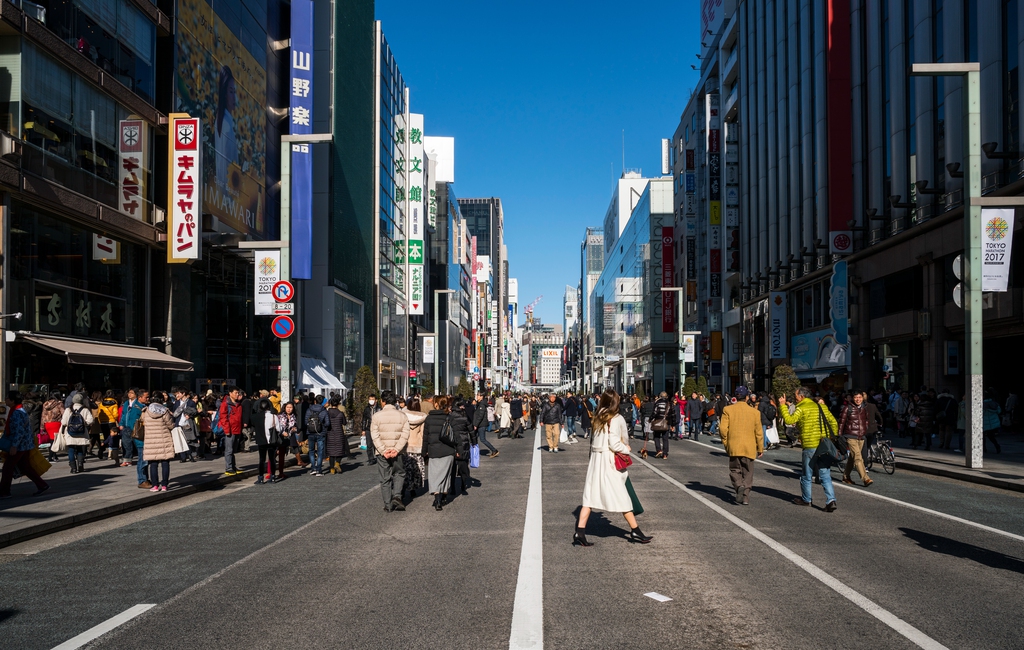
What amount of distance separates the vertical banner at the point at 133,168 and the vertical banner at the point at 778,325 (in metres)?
33.2

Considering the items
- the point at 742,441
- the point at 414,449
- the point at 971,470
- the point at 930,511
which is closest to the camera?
the point at 930,511

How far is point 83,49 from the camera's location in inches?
950

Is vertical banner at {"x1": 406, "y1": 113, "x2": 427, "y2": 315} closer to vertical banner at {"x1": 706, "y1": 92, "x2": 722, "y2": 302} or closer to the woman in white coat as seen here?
vertical banner at {"x1": 706, "y1": 92, "x2": 722, "y2": 302}

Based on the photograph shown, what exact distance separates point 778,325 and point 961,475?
31024 mm

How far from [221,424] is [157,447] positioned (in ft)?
18.2

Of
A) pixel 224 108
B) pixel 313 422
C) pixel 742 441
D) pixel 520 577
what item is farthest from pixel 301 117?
pixel 520 577

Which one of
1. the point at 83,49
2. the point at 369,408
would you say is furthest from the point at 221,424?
the point at 83,49

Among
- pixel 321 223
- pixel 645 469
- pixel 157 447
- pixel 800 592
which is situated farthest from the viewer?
pixel 321 223

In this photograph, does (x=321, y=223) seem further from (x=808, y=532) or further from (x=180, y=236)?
(x=808, y=532)

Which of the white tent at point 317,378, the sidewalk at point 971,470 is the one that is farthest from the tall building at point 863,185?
the white tent at point 317,378

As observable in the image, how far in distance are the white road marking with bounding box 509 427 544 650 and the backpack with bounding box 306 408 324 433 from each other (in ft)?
24.4

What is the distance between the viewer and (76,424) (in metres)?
17.2

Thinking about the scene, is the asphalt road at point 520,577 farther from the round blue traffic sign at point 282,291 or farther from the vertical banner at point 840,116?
the vertical banner at point 840,116

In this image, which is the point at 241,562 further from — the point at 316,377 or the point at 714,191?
the point at 714,191
